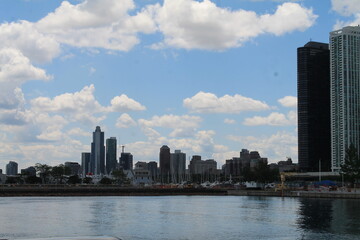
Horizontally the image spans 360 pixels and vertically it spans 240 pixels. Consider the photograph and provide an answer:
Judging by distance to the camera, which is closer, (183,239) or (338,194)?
(183,239)

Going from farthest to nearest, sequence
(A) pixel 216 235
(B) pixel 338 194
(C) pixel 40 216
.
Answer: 1. (B) pixel 338 194
2. (C) pixel 40 216
3. (A) pixel 216 235

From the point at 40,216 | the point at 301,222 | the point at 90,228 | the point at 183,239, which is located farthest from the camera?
the point at 40,216

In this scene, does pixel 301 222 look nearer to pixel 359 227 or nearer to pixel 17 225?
pixel 359 227

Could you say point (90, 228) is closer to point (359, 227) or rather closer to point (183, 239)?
point (183, 239)

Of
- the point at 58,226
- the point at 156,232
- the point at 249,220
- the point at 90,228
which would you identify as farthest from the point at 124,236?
the point at 249,220

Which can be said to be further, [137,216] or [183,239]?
[137,216]

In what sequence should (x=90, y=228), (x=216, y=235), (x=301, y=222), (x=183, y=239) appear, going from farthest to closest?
1. (x=301, y=222)
2. (x=90, y=228)
3. (x=216, y=235)
4. (x=183, y=239)

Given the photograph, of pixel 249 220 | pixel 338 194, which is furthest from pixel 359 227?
pixel 338 194

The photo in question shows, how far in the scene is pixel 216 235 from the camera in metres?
76.3

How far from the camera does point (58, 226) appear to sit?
87438 millimetres

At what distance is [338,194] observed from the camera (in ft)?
637

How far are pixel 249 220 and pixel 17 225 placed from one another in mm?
42712

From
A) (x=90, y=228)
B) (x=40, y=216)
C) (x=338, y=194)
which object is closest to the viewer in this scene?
(x=90, y=228)

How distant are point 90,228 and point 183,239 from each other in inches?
779
